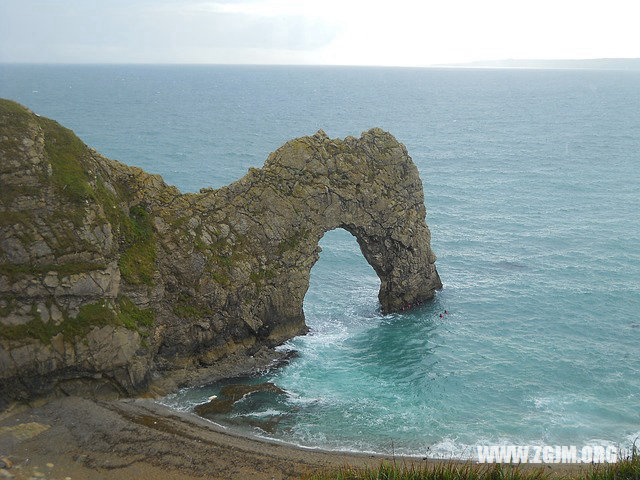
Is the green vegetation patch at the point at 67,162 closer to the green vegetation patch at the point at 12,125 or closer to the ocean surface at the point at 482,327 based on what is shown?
the green vegetation patch at the point at 12,125

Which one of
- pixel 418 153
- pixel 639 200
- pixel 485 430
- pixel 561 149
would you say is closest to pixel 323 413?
pixel 485 430

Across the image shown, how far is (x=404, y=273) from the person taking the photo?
2133 inches

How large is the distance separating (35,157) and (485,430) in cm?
3135

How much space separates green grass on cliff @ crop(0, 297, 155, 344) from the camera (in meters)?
33.3

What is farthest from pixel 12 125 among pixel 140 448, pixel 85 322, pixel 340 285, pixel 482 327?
pixel 482 327

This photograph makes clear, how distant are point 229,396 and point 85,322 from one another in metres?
9.81

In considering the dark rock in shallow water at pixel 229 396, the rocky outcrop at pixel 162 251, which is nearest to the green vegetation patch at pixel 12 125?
the rocky outcrop at pixel 162 251

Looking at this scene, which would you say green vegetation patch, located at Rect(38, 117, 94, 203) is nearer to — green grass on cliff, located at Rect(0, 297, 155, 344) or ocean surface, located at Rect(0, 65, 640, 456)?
green grass on cliff, located at Rect(0, 297, 155, 344)

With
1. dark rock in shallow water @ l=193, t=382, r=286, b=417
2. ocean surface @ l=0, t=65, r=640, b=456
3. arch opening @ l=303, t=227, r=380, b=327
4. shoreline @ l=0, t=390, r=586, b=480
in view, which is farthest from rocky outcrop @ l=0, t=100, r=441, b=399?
ocean surface @ l=0, t=65, r=640, b=456

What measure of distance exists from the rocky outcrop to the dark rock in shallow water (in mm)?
3624

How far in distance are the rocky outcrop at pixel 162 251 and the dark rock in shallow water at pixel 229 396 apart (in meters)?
3.62

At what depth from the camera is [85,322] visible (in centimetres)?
3494

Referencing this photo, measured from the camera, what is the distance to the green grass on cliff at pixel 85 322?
33.3 m

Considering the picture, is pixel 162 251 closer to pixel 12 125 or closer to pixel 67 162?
pixel 67 162
